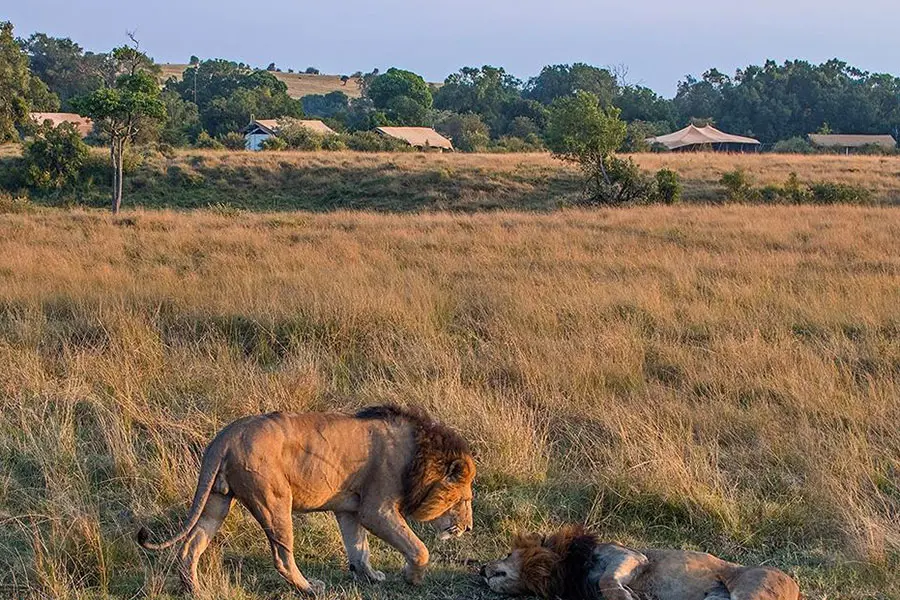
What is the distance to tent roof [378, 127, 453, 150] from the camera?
59.0m

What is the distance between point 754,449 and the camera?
554cm

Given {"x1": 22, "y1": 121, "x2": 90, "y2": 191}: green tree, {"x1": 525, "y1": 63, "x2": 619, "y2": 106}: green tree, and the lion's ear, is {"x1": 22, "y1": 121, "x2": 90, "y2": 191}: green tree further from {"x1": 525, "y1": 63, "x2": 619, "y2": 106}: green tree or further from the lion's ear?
{"x1": 525, "y1": 63, "x2": 619, "y2": 106}: green tree

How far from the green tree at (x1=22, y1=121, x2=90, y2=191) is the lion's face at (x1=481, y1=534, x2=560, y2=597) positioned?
105 feet

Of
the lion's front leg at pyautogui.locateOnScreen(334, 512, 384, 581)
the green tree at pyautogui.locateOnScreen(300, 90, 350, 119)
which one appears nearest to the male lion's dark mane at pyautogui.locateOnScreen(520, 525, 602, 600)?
the lion's front leg at pyautogui.locateOnScreen(334, 512, 384, 581)

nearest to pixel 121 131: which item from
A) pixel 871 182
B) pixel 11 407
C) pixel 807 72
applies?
pixel 11 407

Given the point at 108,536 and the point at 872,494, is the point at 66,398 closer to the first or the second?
the point at 108,536

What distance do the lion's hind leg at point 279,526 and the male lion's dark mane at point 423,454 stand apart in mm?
513

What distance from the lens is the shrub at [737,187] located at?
26.1m

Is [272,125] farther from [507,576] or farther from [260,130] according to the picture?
[507,576]

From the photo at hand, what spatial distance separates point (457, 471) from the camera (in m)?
3.89

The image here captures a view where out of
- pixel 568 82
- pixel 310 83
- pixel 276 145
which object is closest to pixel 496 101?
pixel 568 82

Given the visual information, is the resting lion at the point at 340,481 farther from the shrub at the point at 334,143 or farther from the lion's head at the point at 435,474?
the shrub at the point at 334,143

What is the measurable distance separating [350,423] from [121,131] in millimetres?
24382

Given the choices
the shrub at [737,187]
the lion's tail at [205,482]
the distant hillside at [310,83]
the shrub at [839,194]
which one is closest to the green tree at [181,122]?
the shrub at [737,187]
